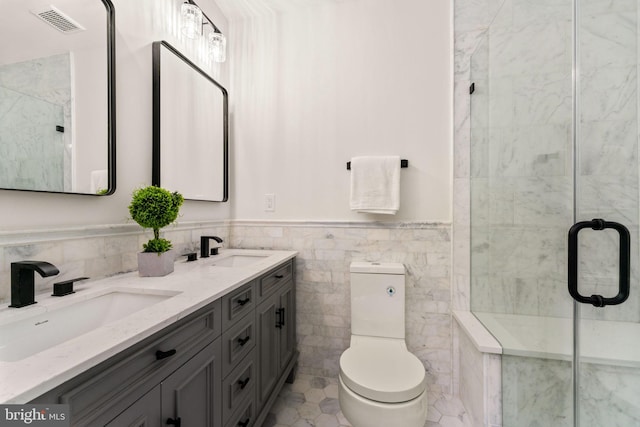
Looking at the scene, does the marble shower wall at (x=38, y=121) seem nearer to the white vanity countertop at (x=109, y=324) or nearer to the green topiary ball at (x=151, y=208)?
the green topiary ball at (x=151, y=208)

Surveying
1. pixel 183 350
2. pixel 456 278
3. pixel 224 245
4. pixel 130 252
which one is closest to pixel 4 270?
pixel 130 252

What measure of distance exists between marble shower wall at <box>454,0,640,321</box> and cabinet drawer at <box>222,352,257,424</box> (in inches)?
51.0

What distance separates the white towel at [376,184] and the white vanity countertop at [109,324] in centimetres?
71

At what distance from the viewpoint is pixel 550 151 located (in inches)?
48.4

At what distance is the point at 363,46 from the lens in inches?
72.1

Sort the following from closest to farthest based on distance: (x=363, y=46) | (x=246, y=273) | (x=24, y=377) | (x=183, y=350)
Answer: (x=24, y=377) < (x=183, y=350) < (x=246, y=273) < (x=363, y=46)

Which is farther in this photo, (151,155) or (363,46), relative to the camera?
(363,46)

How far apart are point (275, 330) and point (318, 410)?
527mm

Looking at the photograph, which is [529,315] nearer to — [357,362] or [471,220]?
[471,220]

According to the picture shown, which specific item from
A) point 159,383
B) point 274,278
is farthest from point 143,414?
point 274,278

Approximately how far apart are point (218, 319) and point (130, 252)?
1.94ft

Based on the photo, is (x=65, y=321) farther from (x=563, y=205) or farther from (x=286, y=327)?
(x=563, y=205)

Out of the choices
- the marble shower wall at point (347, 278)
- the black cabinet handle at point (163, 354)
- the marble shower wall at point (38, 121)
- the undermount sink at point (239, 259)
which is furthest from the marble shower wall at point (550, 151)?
the marble shower wall at point (38, 121)

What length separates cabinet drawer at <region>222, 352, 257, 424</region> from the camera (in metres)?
0.97
